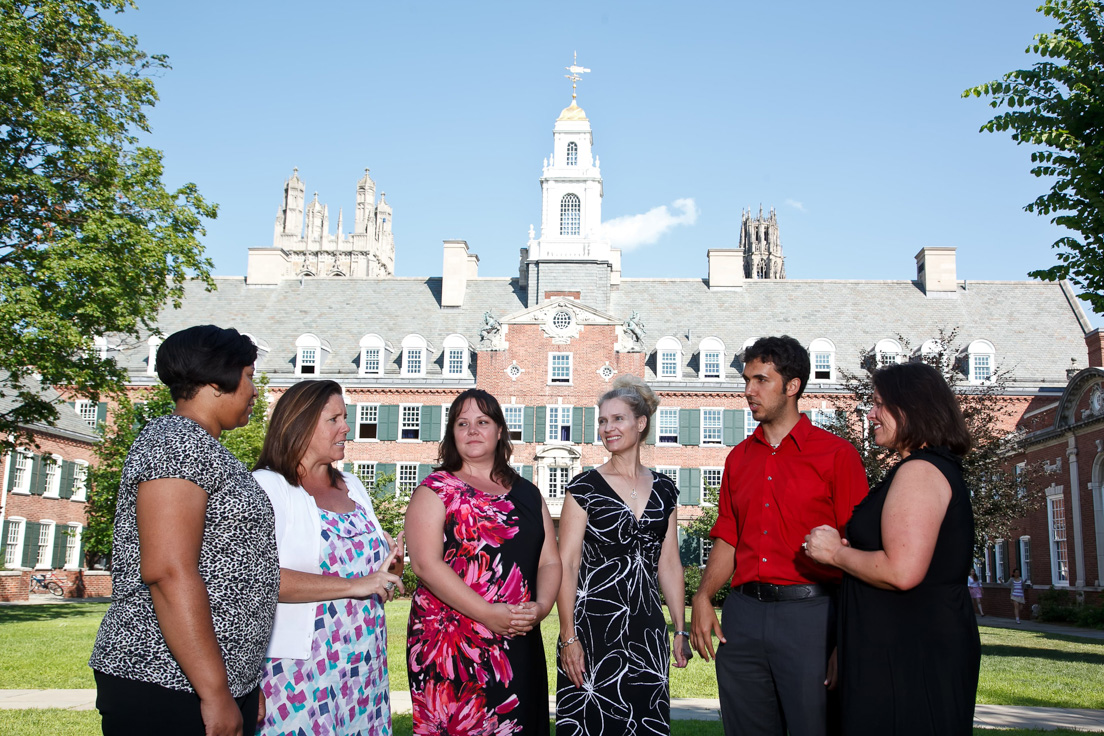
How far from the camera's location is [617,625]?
205 inches

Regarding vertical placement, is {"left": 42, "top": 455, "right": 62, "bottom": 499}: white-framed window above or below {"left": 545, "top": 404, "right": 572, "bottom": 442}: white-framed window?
below

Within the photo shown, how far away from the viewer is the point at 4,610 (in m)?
25.1

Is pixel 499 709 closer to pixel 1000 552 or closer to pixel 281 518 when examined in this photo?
pixel 281 518

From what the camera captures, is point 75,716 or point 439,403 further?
point 439,403

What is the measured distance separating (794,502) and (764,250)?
80.2 m

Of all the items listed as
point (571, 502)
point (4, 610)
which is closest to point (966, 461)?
point (571, 502)

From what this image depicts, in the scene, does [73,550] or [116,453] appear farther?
[73,550]

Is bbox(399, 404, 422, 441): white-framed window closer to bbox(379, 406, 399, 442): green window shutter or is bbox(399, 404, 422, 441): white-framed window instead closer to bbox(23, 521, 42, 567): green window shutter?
bbox(379, 406, 399, 442): green window shutter

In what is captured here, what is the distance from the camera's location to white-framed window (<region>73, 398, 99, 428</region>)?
39562 mm

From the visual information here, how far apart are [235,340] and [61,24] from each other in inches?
855

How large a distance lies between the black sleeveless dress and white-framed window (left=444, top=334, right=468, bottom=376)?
36.5m

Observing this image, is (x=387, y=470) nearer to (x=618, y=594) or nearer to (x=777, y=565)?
(x=618, y=594)

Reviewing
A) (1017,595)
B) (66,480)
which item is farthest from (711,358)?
(66,480)

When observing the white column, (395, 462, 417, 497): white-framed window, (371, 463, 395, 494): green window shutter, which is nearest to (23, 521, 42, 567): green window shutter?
(371, 463, 395, 494): green window shutter
